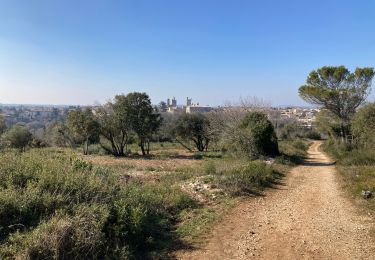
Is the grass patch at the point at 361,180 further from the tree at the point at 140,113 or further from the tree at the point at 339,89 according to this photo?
the tree at the point at 140,113

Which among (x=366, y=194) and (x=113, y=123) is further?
(x=113, y=123)

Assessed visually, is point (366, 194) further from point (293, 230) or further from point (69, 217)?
point (69, 217)

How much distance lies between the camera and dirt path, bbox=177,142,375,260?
5965mm

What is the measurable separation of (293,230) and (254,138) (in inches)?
458

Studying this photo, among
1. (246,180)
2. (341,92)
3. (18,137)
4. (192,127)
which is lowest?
(246,180)

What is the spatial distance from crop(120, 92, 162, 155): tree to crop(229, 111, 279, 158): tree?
9575 mm

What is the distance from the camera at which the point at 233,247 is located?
626cm

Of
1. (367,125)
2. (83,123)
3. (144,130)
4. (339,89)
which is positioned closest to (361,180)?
(367,125)

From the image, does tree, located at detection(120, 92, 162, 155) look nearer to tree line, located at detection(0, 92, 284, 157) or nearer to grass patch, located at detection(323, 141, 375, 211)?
tree line, located at detection(0, 92, 284, 157)

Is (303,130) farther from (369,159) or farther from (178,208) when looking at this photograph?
(178,208)

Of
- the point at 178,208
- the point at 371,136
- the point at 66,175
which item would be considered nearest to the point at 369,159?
the point at 371,136

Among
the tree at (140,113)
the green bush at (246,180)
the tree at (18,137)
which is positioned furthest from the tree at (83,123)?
the green bush at (246,180)

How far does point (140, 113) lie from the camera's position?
26547mm

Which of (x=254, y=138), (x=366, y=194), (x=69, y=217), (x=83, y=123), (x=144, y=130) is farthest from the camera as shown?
(x=144, y=130)
